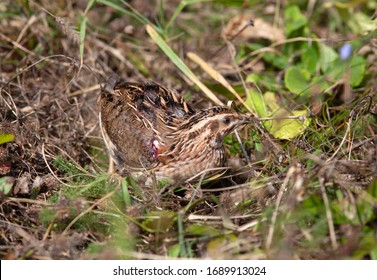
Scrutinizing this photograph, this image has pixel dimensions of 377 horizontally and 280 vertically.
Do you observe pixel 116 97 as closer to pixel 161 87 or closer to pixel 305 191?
pixel 161 87

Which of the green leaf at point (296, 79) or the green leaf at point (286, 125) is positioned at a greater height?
the green leaf at point (296, 79)

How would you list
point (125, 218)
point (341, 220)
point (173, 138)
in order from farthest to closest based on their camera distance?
point (173, 138) → point (125, 218) → point (341, 220)

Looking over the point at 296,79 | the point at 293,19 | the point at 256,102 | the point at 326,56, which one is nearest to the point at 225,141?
the point at 256,102

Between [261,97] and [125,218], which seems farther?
[261,97]

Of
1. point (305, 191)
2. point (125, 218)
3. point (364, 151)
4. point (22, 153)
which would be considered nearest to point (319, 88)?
point (364, 151)

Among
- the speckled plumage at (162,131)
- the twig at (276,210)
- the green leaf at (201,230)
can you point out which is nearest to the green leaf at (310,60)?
the speckled plumage at (162,131)

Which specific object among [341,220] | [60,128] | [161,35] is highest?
[161,35]

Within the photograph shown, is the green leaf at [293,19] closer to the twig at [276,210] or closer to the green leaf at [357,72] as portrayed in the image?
the green leaf at [357,72]

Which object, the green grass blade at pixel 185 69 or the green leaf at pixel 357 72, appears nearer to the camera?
the green grass blade at pixel 185 69
